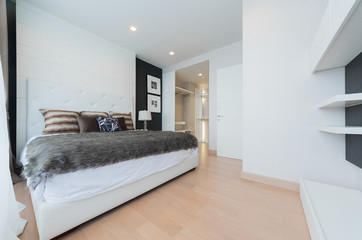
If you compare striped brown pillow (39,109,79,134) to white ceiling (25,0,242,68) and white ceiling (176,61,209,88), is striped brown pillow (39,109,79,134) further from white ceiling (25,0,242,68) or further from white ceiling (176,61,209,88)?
white ceiling (176,61,209,88)

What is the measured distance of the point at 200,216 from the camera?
1140 mm

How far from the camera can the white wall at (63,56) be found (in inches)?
79.5

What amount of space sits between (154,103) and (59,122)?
2.48m

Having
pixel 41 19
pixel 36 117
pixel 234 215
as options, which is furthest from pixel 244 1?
pixel 36 117

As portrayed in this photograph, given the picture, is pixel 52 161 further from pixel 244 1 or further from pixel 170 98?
pixel 170 98

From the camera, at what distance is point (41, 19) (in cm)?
217

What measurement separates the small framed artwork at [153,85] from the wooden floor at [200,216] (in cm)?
310

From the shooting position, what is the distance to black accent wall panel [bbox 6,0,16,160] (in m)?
1.93

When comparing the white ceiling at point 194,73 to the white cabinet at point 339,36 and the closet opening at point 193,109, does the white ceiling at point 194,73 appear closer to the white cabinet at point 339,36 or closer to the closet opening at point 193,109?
the closet opening at point 193,109

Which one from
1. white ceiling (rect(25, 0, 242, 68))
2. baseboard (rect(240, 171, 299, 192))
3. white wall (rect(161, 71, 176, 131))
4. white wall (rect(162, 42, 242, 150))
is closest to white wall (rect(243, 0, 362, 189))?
baseboard (rect(240, 171, 299, 192))

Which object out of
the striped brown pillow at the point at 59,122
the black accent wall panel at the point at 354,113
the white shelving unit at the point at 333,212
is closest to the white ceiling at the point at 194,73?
the black accent wall panel at the point at 354,113

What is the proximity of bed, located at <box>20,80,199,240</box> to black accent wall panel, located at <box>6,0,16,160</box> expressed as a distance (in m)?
0.13

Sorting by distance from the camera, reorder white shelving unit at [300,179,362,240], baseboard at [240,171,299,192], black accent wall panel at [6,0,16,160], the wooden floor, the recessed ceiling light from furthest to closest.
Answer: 1. the recessed ceiling light
2. black accent wall panel at [6,0,16,160]
3. baseboard at [240,171,299,192]
4. the wooden floor
5. white shelving unit at [300,179,362,240]

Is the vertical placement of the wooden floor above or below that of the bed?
below
